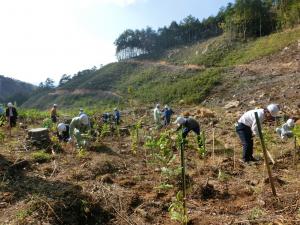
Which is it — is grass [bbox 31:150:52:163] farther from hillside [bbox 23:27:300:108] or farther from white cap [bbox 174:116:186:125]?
hillside [bbox 23:27:300:108]

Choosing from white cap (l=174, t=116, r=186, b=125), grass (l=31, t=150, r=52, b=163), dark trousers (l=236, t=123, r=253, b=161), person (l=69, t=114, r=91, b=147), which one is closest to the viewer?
dark trousers (l=236, t=123, r=253, b=161)

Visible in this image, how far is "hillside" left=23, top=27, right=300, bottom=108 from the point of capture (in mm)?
30862

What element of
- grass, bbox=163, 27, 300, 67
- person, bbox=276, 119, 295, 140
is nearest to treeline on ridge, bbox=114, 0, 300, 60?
grass, bbox=163, 27, 300, 67

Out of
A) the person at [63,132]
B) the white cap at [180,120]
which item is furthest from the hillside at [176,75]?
the white cap at [180,120]

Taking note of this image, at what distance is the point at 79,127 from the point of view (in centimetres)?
947

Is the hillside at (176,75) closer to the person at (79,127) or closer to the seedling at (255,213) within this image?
the person at (79,127)

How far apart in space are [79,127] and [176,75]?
32.5 metres

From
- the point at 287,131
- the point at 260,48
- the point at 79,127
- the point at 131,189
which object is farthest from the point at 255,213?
the point at 260,48

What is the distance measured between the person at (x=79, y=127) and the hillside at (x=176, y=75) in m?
15.2

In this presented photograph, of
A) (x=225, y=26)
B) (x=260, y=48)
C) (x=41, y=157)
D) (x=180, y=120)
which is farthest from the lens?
(x=225, y=26)

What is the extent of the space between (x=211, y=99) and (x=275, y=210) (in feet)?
70.0

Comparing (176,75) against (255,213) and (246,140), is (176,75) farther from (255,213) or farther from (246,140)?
(255,213)

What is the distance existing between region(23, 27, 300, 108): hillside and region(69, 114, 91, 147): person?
15.2 m

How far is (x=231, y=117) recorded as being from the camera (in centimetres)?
1609
